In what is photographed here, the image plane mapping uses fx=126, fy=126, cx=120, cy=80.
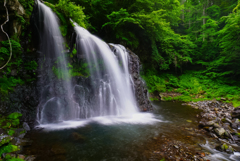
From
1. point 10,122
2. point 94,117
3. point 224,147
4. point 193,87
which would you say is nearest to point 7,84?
point 10,122

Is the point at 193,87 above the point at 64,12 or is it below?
below

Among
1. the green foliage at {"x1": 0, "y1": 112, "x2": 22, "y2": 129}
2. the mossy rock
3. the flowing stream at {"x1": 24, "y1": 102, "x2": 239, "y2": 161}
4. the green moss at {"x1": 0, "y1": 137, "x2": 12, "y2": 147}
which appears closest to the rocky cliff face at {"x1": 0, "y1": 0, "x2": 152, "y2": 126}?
the green foliage at {"x1": 0, "y1": 112, "x2": 22, "y2": 129}

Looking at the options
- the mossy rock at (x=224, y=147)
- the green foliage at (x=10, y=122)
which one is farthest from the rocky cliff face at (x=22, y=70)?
the mossy rock at (x=224, y=147)

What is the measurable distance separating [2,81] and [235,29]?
2041cm

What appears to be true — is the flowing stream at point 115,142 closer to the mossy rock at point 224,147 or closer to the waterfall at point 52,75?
the mossy rock at point 224,147

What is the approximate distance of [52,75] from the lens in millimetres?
6738

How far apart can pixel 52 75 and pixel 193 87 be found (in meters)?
16.2

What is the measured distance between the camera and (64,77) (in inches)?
277

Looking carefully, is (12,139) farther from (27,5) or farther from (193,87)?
(193,87)

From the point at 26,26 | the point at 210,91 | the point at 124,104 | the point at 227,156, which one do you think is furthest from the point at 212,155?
the point at 210,91

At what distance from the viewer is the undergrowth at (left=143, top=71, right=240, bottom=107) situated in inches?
543

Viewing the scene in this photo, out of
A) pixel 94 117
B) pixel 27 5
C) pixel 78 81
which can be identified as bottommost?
pixel 94 117

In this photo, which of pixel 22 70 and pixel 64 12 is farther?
pixel 64 12

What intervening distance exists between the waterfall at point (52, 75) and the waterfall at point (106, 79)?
121 centimetres
